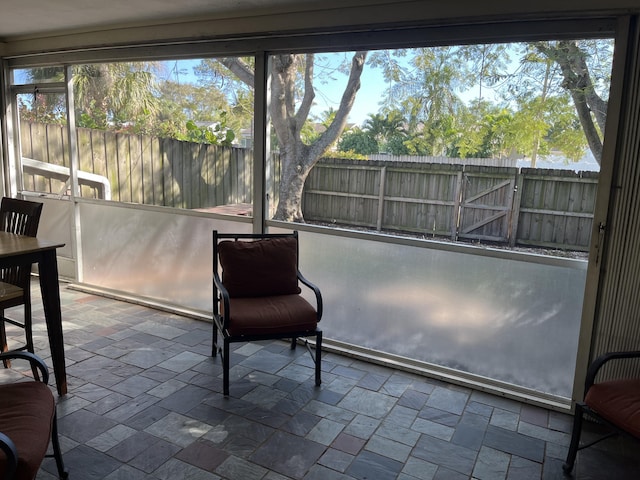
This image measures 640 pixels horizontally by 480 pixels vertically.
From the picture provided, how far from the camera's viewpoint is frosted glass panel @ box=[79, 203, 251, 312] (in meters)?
3.89

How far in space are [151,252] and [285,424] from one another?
2.35 meters

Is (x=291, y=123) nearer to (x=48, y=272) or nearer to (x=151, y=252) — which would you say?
(x=151, y=252)

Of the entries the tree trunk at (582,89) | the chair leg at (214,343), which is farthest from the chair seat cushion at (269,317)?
the tree trunk at (582,89)

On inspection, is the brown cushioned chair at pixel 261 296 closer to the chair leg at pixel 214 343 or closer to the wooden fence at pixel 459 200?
the chair leg at pixel 214 343

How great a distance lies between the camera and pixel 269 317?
2705 millimetres

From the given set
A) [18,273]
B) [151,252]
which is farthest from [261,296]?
[151,252]

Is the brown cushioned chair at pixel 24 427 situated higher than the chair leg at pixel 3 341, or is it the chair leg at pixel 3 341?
the brown cushioned chair at pixel 24 427

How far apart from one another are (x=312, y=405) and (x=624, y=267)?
6.00 ft

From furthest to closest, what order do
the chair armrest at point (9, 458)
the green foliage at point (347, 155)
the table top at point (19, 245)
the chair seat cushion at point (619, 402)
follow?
the green foliage at point (347, 155) < the table top at point (19, 245) < the chair seat cushion at point (619, 402) < the chair armrest at point (9, 458)

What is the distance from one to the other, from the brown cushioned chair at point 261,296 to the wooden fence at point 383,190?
19.4 inches

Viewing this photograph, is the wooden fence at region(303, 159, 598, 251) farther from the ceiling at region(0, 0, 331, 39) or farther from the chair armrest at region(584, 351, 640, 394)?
the ceiling at region(0, 0, 331, 39)

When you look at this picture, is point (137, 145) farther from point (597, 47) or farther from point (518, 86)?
point (597, 47)

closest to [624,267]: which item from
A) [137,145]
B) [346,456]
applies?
[346,456]

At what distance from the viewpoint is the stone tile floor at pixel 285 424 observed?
2.10 m
